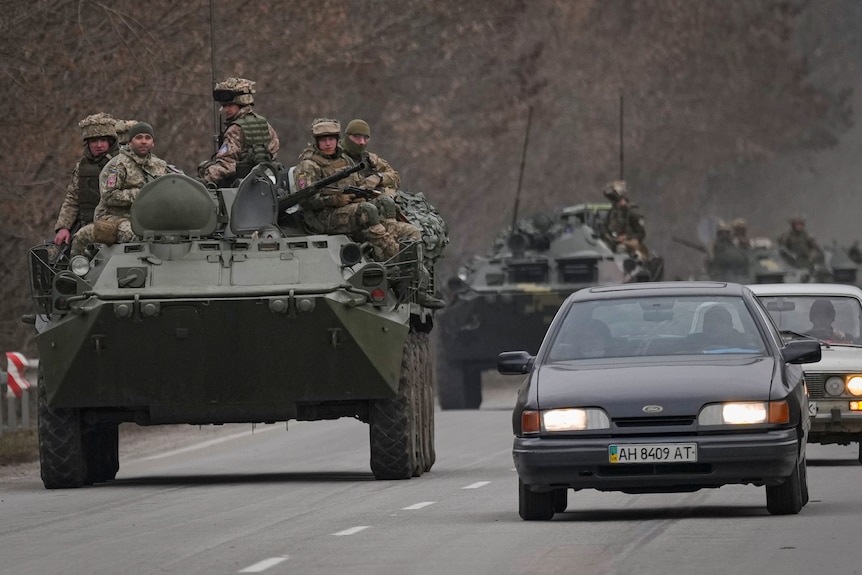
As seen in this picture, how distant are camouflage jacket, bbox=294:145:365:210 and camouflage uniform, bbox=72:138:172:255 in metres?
1.09

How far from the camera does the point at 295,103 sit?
42688mm

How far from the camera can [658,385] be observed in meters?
13.9

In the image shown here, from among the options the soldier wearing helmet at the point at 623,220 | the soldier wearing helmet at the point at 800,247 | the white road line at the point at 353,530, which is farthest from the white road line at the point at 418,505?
the soldier wearing helmet at the point at 800,247

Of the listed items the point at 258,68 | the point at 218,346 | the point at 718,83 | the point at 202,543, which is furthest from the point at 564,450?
the point at 718,83

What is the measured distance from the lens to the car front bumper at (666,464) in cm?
1369

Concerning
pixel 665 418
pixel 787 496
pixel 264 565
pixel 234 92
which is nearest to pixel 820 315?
pixel 234 92

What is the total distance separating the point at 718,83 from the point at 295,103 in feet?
110

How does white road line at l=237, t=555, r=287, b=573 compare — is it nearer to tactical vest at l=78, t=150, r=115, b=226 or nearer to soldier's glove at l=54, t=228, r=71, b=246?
soldier's glove at l=54, t=228, r=71, b=246

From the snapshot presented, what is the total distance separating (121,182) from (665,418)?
297 inches

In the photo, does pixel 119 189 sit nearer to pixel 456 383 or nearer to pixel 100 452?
pixel 100 452

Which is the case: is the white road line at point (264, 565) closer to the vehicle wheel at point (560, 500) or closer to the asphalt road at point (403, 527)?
the asphalt road at point (403, 527)

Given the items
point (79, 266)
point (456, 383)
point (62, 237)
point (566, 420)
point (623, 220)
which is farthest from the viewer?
point (623, 220)

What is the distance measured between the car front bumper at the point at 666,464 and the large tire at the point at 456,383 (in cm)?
Answer: 1925

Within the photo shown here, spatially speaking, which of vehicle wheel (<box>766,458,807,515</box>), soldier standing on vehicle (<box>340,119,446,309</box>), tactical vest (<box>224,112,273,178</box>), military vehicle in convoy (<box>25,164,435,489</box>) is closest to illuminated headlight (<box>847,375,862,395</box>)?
military vehicle in convoy (<box>25,164,435,489</box>)
